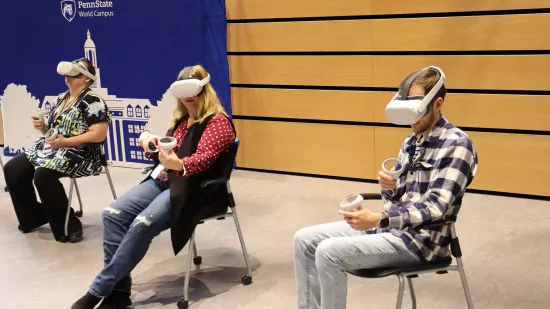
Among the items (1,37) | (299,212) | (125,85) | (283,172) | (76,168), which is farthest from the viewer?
(1,37)

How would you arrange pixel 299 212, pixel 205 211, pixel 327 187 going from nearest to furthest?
pixel 205 211 < pixel 299 212 < pixel 327 187

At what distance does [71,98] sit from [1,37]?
9.76 ft

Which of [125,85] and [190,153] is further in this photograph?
[125,85]

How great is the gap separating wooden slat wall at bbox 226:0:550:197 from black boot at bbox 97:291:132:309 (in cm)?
266

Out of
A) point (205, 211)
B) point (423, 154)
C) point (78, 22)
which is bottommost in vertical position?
point (205, 211)

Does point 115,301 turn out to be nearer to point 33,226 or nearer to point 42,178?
point 42,178

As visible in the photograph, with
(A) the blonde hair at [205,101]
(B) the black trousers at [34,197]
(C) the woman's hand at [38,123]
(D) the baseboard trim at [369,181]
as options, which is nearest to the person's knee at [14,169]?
(B) the black trousers at [34,197]

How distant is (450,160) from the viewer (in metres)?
2.44

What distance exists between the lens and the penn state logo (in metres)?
6.45

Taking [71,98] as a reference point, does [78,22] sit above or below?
above


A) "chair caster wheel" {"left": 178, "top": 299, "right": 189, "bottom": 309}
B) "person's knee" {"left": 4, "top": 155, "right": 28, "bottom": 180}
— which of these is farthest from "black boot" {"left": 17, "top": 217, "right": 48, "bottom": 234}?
"chair caster wheel" {"left": 178, "top": 299, "right": 189, "bottom": 309}

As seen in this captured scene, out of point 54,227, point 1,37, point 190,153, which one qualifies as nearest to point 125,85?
point 1,37

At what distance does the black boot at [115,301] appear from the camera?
333 cm

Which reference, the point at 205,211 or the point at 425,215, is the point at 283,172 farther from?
the point at 425,215
